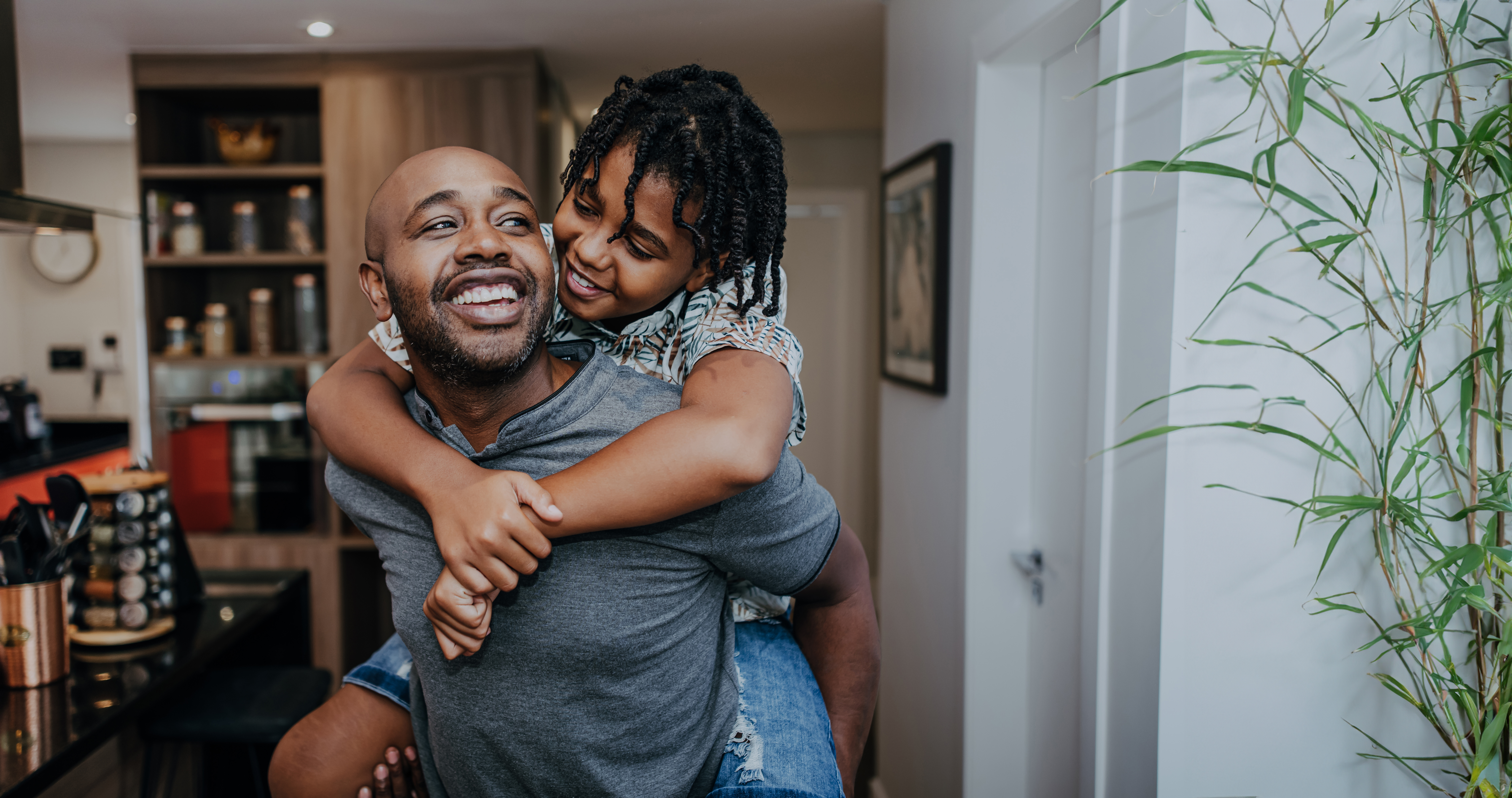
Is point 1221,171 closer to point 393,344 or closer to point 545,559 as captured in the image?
point 545,559

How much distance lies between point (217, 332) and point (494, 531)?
3165 millimetres

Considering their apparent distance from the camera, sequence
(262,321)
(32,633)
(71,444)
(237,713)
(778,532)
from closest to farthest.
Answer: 1. (778,532)
2. (32,633)
3. (237,713)
4. (262,321)
5. (71,444)

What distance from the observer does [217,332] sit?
3.25 metres

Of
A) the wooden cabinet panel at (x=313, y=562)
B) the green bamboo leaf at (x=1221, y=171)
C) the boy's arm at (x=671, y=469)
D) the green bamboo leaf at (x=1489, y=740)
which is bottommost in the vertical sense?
the wooden cabinet panel at (x=313, y=562)

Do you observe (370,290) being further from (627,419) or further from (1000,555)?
(1000,555)

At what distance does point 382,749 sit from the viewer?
3.43 ft

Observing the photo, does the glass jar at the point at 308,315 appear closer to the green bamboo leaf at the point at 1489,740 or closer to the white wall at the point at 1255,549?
the white wall at the point at 1255,549

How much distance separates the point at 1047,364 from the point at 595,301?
3.81 feet

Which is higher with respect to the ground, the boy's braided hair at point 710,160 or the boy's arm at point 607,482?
the boy's braided hair at point 710,160

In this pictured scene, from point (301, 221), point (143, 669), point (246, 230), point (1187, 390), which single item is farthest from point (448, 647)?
point (246, 230)

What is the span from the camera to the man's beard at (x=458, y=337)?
0.84 meters

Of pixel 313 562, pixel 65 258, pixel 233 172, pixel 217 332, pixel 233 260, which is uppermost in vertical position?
pixel 233 172

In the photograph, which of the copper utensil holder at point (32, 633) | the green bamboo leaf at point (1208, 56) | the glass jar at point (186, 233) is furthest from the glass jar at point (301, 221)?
the green bamboo leaf at point (1208, 56)

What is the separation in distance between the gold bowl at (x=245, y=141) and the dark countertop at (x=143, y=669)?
1.72 m
